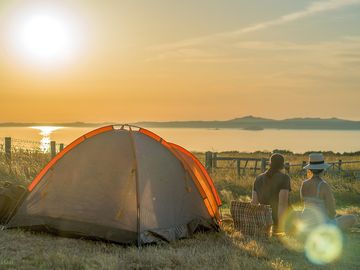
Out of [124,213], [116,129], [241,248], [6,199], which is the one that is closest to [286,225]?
[241,248]

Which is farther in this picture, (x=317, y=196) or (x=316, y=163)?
(x=316, y=163)

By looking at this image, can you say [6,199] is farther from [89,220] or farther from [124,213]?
[124,213]

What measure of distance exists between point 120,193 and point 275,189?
2920 millimetres

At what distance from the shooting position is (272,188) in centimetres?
1032

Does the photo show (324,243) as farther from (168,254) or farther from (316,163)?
(168,254)

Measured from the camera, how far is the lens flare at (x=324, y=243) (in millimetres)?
8922

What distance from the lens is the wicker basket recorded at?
392 inches

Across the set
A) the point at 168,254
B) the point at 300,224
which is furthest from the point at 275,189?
the point at 168,254

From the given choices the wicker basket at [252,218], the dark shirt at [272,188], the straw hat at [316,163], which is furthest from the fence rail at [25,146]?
the straw hat at [316,163]

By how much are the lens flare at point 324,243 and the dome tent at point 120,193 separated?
1912mm

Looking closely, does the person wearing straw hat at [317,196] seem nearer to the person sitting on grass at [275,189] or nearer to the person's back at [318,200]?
the person's back at [318,200]

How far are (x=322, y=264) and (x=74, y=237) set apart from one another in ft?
14.0

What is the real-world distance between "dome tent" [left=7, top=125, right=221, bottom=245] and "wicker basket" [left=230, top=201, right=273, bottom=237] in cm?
51

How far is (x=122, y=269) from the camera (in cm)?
764
